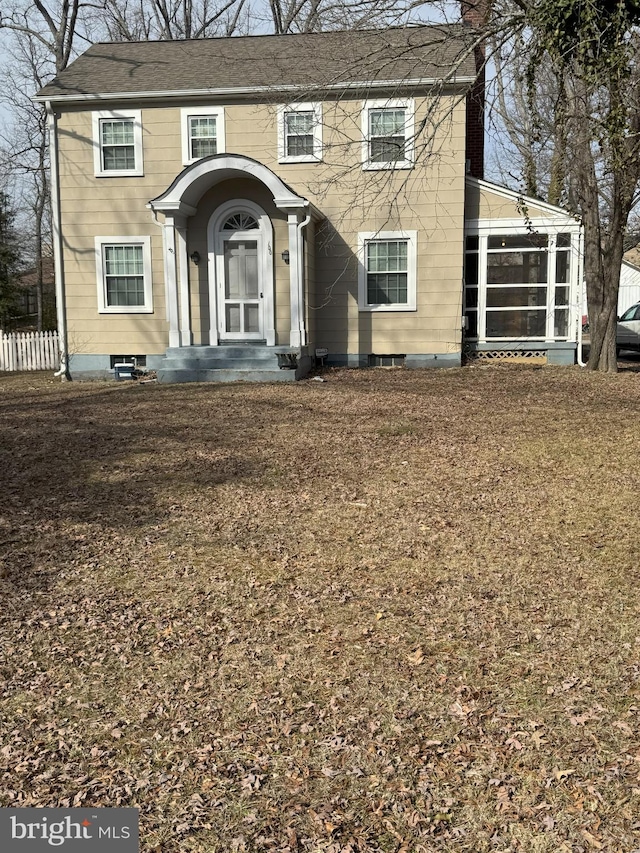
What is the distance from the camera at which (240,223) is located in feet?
49.4

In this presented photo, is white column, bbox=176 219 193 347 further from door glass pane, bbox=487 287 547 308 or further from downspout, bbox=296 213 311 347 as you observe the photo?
door glass pane, bbox=487 287 547 308

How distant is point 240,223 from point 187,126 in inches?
90.0

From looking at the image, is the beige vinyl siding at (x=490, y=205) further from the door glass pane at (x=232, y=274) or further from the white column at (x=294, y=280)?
the door glass pane at (x=232, y=274)

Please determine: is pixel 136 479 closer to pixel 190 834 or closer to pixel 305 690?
pixel 305 690

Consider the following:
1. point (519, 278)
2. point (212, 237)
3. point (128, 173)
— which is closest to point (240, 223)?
point (212, 237)

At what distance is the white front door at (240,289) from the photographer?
15.1 meters

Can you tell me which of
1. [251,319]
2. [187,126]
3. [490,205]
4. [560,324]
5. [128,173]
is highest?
[187,126]

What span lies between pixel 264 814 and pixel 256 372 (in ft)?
37.1

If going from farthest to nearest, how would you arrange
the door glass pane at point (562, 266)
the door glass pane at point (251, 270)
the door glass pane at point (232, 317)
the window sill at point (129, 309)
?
the door glass pane at point (562, 266) < the window sill at point (129, 309) < the door glass pane at point (232, 317) < the door glass pane at point (251, 270)

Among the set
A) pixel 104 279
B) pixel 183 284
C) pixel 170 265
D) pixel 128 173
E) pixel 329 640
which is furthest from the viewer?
pixel 104 279

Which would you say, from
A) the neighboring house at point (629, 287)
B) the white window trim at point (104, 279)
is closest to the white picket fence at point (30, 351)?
the white window trim at point (104, 279)

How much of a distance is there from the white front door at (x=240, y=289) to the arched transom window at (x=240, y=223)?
14 cm

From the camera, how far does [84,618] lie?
4.48 metres

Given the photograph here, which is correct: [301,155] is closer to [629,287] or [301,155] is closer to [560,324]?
[560,324]
